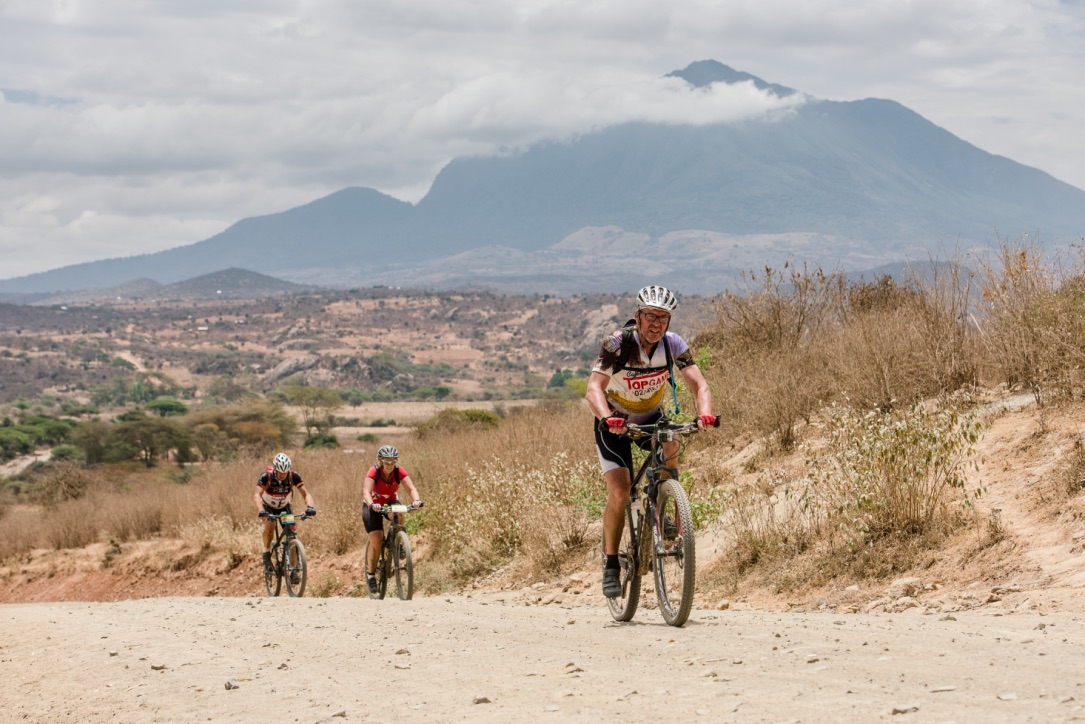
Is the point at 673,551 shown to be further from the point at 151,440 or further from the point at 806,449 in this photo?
the point at 151,440

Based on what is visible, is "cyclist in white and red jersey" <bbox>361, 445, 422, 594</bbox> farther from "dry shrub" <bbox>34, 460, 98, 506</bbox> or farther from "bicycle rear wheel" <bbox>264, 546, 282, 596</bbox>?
"dry shrub" <bbox>34, 460, 98, 506</bbox>

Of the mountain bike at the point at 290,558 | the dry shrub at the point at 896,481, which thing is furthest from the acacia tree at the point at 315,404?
the dry shrub at the point at 896,481

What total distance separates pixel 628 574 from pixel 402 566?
680cm

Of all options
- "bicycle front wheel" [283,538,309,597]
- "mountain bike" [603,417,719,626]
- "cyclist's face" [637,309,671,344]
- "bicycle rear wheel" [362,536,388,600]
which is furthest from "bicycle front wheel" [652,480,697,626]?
"bicycle front wheel" [283,538,309,597]

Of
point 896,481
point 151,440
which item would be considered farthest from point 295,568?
point 151,440

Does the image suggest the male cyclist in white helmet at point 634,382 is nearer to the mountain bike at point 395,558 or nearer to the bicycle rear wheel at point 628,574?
the bicycle rear wheel at point 628,574

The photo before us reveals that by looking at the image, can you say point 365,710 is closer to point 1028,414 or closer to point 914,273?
point 1028,414

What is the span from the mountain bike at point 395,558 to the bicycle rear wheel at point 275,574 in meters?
2.74

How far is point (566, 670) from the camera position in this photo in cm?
697

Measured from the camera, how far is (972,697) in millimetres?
5469

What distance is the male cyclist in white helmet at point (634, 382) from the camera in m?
8.30

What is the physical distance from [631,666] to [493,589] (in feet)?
30.3

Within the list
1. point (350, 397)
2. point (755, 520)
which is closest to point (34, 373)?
point (350, 397)

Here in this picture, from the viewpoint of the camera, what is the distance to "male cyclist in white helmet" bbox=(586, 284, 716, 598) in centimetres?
830
